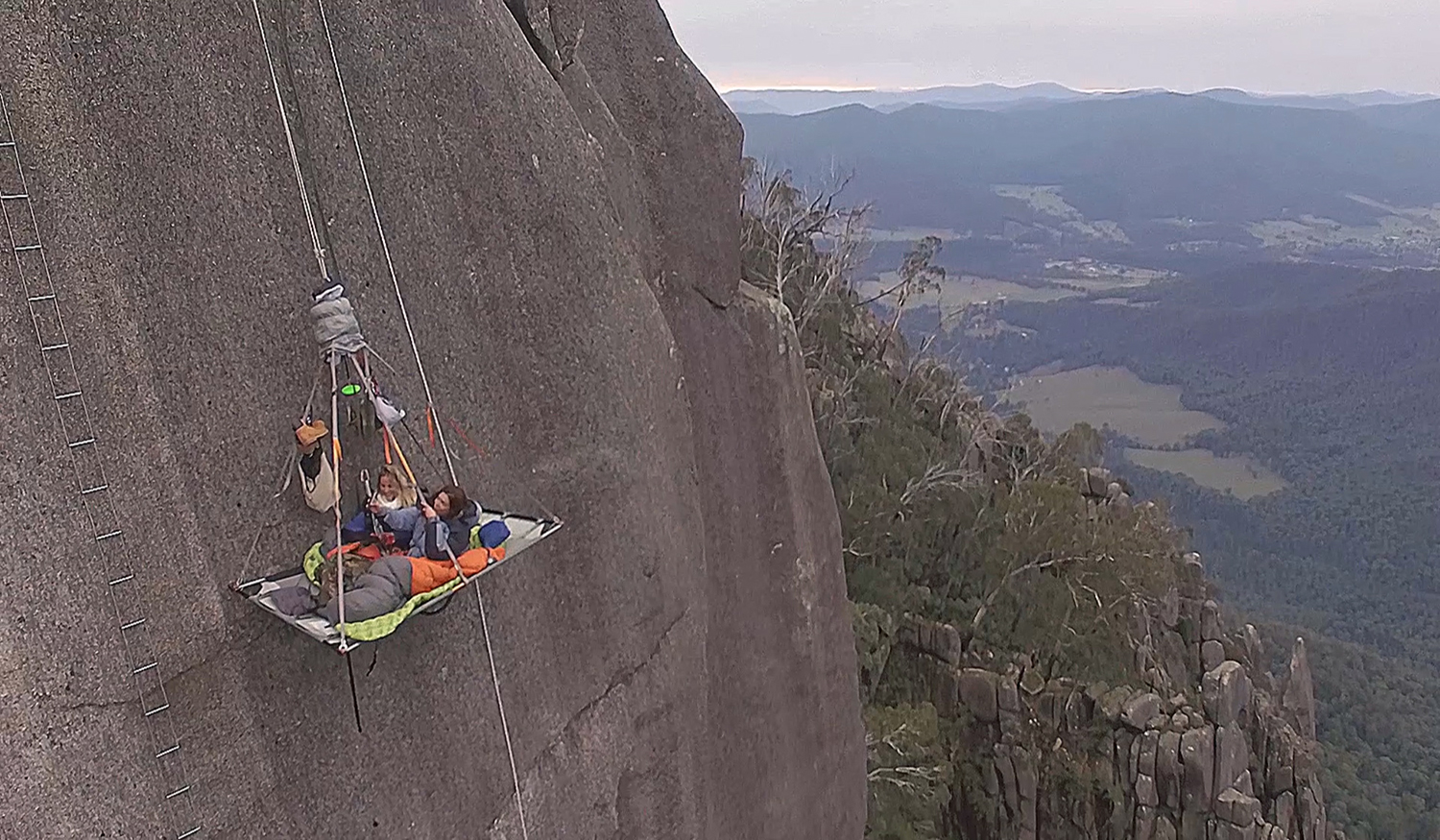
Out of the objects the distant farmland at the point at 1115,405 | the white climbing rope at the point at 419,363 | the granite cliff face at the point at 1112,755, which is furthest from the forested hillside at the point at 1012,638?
the distant farmland at the point at 1115,405

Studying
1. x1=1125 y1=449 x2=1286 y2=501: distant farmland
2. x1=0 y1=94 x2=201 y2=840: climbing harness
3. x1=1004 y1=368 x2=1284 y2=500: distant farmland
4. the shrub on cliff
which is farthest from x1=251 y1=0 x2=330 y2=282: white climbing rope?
x1=1125 y1=449 x2=1286 y2=501: distant farmland

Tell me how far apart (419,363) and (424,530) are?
120cm

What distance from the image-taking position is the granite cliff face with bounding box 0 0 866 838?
504 cm

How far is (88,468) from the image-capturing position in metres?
5.00

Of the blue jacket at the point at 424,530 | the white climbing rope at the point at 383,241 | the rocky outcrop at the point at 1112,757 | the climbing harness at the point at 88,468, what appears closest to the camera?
the climbing harness at the point at 88,468

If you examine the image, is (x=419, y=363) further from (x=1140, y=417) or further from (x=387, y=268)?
(x=1140, y=417)

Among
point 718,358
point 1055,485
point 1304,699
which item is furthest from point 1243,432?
point 718,358

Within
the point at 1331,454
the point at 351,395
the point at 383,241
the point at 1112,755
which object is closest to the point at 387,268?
the point at 383,241

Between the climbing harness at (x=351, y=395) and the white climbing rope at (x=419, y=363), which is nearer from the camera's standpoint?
the climbing harness at (x=351, y=395)

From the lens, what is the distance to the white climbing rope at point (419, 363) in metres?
6.19

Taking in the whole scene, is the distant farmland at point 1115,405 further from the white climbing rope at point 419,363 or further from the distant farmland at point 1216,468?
the white climbing rope at point 419,363

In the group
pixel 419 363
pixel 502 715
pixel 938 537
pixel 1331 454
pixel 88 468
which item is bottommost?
pixel 1331 454

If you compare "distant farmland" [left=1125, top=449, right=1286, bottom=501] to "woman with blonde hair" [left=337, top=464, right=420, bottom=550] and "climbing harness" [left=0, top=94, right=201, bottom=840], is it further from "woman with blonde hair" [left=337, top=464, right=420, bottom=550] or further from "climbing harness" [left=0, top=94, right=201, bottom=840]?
"climbing harness" [left=0, top=94, right=201, bottom=840]

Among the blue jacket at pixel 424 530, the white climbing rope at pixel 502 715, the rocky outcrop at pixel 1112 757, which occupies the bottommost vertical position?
the rocky outcrop at pixel 1112 757
